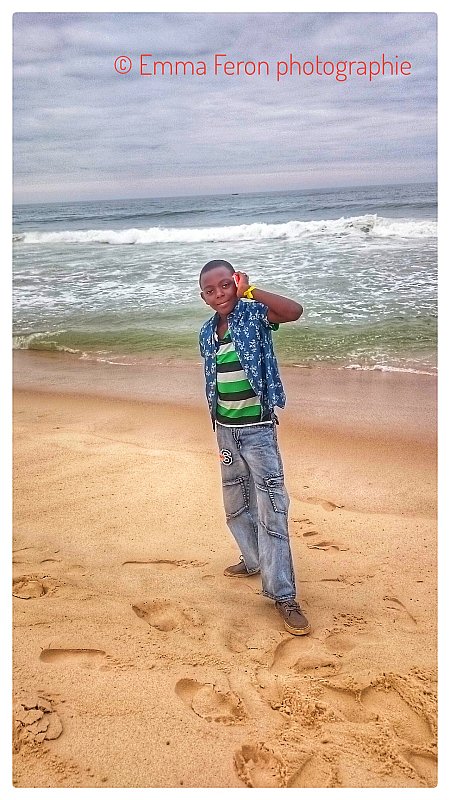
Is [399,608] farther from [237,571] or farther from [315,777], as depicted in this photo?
[315,777]

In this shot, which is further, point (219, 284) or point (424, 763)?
point (219, 284)

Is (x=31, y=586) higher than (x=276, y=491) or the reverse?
the reverse

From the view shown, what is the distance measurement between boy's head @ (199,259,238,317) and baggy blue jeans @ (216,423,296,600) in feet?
1.54

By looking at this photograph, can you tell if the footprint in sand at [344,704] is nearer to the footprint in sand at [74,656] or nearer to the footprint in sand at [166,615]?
the footprint in sand at [166,615]

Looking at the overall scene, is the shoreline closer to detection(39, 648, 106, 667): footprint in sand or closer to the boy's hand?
the boy's hand

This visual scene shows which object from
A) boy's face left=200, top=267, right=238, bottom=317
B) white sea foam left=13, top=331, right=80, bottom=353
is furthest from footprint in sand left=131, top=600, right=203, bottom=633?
white sea foam left=13, top=331, right=80, bottom=353

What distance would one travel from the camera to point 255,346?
8.04 feet

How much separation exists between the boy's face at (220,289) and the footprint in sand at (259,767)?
145cm

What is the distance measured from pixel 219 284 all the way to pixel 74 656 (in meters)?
1.45

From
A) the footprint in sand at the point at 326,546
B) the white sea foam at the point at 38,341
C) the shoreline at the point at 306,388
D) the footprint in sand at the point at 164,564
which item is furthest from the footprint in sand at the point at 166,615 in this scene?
the white sea foam at the point at 38,341

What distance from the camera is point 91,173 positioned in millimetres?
6965

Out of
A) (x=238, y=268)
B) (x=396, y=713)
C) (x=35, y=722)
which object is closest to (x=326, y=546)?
(x=396, y=713)

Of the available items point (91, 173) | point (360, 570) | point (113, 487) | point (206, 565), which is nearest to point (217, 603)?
point (206, 565)

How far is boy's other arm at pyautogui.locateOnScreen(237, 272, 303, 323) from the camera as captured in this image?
2373 millimetres
